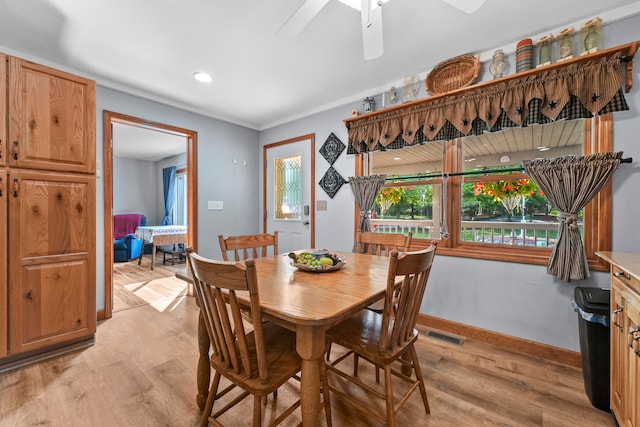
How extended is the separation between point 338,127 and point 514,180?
6.03 feet

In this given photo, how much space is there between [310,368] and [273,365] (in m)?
0.22

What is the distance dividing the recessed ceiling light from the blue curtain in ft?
15.0

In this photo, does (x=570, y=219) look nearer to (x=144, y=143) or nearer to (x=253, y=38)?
(x=253, y=38)

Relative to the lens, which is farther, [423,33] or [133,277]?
[133,277]

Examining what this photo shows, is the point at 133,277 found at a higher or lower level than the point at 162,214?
lower

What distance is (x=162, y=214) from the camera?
720 cm

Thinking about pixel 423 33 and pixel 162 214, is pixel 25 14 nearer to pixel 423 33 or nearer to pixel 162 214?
pixel 423 33

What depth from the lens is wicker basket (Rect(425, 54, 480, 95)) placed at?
2277mm

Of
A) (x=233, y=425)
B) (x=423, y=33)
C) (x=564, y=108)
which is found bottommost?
(x=233, y=425)

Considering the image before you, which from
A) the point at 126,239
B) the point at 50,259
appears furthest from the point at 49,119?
the point at 126,239

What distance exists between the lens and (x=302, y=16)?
139 centimetres

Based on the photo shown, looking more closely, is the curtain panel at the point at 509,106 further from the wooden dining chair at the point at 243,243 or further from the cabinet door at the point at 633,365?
the wooden dining chair at the point at 243,243

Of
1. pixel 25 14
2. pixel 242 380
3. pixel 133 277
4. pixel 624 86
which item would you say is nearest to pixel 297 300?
pixel 242 380

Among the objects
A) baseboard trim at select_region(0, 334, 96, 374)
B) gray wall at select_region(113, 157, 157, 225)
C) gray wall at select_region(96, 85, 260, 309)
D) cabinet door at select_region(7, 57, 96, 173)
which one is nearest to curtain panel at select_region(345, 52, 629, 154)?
gray wall at select_region(96, 85, 260, 309)
